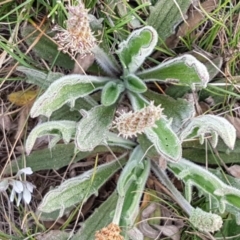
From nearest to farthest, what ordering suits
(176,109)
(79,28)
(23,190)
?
(79,28), (176,109), (23,190)

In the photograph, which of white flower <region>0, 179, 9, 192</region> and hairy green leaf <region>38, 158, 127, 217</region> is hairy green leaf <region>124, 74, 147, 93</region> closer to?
hairy green leaf <region>38, 158, 127, 217</region>

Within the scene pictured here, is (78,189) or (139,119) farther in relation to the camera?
(78,189)

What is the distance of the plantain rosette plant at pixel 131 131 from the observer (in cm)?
157

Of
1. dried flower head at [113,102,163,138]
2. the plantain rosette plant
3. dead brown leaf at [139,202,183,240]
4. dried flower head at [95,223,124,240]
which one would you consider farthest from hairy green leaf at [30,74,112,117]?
dead brown leaf at [139,202,183,240]

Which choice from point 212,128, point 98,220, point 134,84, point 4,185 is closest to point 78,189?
point 98,220

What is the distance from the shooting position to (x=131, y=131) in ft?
4.75

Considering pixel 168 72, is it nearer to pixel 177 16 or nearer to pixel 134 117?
pixel 177 16

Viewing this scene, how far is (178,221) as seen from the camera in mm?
1937

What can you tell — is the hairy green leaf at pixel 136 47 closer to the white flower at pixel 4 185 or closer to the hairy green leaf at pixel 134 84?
the hairy green leaf at pixel 134 84

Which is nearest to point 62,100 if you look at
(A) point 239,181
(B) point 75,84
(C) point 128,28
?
(B) point 75,84

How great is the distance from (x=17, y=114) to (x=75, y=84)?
0.42 meters

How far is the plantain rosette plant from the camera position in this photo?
1.57 meters

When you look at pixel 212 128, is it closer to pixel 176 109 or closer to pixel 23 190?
pixel 176 109

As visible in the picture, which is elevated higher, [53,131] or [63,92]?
[63,92]
